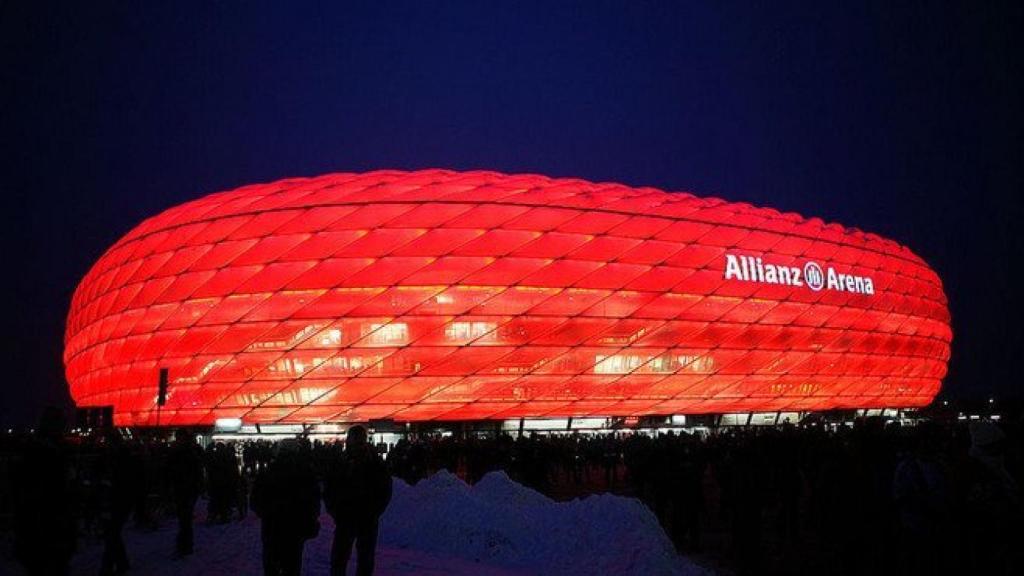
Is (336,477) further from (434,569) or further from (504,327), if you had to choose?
(504,327)

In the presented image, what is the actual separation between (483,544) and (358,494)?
3.32 meters

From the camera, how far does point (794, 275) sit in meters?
43.7

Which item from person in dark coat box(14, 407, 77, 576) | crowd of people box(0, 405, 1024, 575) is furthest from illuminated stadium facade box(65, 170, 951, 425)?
person in dark coat box(14, 407, 77, 576)

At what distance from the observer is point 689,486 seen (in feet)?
38.0

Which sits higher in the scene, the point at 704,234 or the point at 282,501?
the point at 704,234

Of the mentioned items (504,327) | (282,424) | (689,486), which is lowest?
(689,486)

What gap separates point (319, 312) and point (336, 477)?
29.9m

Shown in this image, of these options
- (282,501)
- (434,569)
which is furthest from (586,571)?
(282,501)

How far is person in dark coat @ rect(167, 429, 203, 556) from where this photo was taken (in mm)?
9773

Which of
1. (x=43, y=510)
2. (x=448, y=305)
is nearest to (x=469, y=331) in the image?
(x=448, y=305)

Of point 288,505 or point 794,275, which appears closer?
point 288,505

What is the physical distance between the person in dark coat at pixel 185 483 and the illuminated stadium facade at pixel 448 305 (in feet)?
81.8

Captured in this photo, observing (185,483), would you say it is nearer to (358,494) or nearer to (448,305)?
(358,494)

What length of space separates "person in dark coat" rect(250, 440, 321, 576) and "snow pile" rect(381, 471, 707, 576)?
306cm
